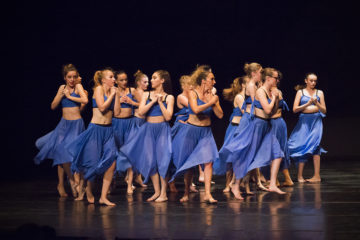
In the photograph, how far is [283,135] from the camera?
7.47 meters

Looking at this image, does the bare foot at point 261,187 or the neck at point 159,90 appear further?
the bare foot at point 261,187

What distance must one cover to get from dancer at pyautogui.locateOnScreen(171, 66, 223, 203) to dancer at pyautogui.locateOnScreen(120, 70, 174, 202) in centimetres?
16

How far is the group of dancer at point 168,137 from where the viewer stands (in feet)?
20.9

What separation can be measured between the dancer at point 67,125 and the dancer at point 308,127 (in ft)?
9.34

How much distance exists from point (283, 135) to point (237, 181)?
3.73 ft

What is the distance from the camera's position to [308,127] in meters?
8.21

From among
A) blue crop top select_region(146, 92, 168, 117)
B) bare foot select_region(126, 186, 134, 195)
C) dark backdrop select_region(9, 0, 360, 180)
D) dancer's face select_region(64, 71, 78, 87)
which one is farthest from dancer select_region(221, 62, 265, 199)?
dark backdrop select_region(9, 0, 360, 180)

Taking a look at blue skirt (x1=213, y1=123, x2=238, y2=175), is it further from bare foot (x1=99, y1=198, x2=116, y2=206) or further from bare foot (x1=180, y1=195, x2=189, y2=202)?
bare foot (x1=99, y1=198, x2=116, y2=206)

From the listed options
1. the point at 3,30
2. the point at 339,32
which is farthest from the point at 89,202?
the point at 339,32

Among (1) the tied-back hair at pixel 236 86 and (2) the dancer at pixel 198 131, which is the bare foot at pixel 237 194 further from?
(1) the tied-back hair at pixel 236 86

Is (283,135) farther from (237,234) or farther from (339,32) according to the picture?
(339,32)

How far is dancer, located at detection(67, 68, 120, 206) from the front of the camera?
6.33 metres

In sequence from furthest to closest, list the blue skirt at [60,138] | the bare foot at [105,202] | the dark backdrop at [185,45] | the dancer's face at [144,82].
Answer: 1. the dark backdrop at [185,45]
2. the dancer's face at [144,82]
3. the blue skirt at [60,138]
4. the bare foot at [105,202]

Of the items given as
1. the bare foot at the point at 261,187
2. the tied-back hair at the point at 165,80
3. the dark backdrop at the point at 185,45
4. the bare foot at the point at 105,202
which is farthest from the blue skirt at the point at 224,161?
the dark backdrop at the point at 185,45
